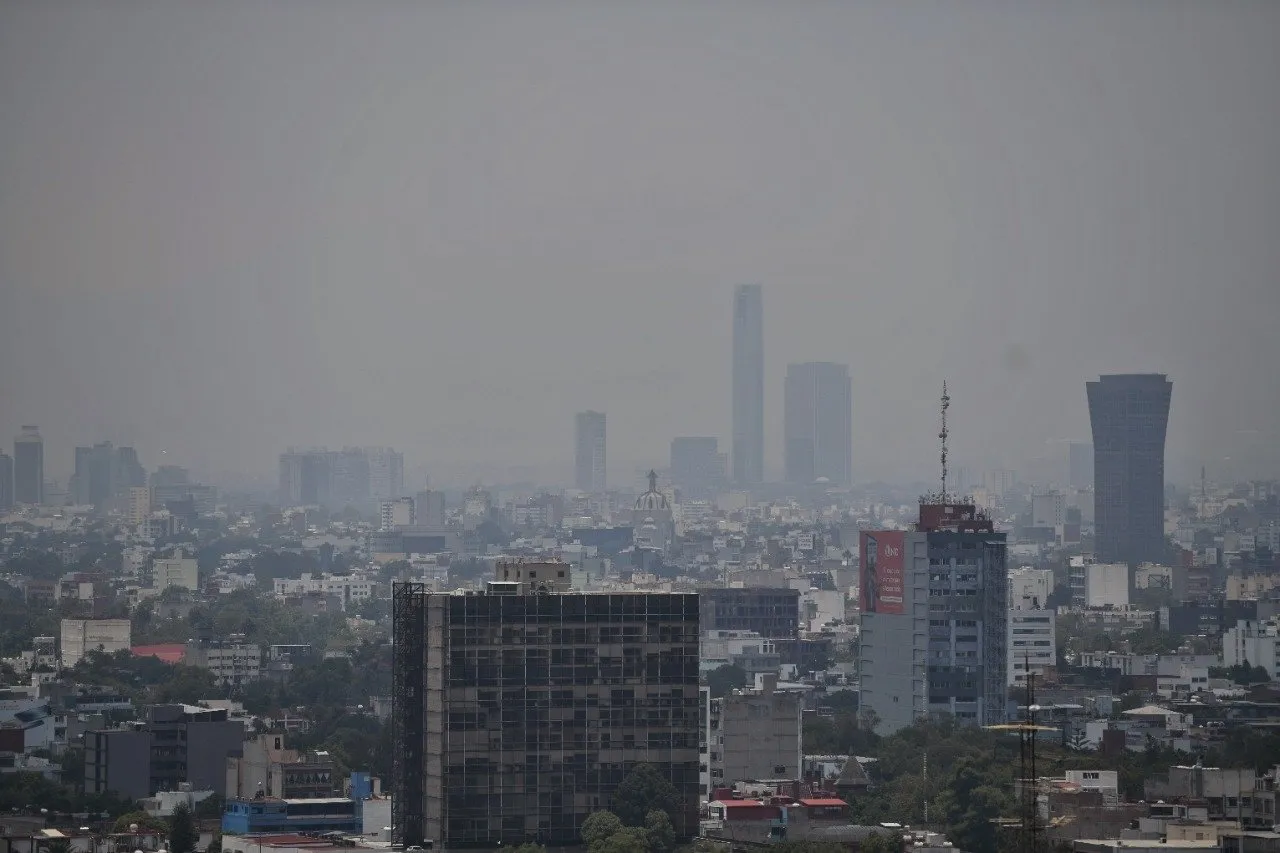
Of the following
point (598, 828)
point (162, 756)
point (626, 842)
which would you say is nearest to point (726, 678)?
point (162, 756)

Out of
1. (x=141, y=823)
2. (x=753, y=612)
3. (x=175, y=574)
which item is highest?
(x=175, y=574)

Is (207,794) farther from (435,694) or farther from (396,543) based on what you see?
(396,543)

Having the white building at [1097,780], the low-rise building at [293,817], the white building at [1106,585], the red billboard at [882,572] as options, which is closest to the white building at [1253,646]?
the red billboard at [882,572]

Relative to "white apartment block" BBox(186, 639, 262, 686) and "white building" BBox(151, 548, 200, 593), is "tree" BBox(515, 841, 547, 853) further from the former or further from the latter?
"white building" BBox(151, 548, 200, 593)

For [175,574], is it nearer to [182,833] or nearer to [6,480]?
[6,480]

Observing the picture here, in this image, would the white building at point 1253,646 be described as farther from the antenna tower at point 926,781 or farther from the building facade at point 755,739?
the building facade at point 755,739

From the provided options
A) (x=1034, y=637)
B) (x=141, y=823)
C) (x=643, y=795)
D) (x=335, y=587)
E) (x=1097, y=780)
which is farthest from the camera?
(x=335, y=587)
